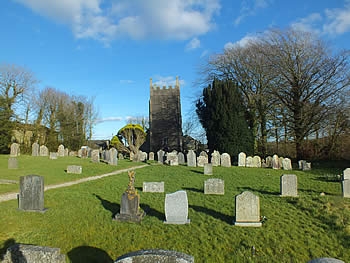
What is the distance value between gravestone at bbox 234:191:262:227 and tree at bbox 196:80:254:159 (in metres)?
18.1

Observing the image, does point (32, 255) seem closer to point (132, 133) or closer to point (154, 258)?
point (154, 258)

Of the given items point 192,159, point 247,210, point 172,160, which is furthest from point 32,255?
point 172,160

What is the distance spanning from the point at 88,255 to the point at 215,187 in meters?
6.23

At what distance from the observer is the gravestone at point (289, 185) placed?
10250 mm

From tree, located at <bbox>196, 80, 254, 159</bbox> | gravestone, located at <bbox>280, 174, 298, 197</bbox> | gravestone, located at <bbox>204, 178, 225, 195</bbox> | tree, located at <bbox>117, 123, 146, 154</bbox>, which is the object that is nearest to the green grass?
gravestone, located at <bbox>280, 174, 298, 197</bbox>

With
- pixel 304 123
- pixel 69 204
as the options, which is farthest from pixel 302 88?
pixel 69 204

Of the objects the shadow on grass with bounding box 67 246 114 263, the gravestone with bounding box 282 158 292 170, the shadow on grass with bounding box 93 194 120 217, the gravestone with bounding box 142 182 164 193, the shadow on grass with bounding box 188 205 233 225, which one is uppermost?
the gravestone with bounding box 282 158 292 170

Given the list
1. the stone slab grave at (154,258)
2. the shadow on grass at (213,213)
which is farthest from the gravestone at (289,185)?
the stone slab grave at (154,258)

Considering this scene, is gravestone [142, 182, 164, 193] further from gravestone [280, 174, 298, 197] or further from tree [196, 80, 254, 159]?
tree [196, 80, 254, 159]

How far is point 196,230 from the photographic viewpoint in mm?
6773

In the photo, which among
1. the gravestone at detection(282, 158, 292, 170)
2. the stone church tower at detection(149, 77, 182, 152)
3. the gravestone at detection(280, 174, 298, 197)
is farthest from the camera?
the stone church tower at detection(149, 77, 182, 152)

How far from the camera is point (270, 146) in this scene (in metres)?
27.5

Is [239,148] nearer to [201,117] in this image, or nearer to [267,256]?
[201,117]

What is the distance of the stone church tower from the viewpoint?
39.6 m
